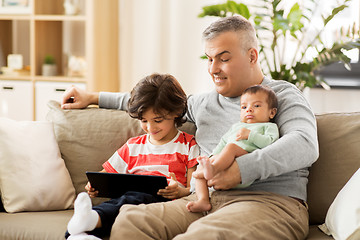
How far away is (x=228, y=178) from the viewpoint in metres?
1.69

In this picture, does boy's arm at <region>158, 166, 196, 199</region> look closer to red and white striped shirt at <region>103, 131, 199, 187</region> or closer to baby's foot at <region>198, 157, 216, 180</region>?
red and white striped shirt at <region>103, 131, 199, 187</region>

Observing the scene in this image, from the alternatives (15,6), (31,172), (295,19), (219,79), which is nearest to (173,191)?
(219,79)

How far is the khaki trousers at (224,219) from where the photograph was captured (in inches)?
59.6

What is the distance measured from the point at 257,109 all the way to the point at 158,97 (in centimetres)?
42

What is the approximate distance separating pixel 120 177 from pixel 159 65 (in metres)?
2.33

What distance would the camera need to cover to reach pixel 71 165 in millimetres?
2197

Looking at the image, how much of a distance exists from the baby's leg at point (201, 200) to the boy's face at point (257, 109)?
0.28 meters

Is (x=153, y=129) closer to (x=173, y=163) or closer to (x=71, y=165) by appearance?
(x=173, y=163)

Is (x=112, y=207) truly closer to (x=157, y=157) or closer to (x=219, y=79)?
(x=157, y=157)

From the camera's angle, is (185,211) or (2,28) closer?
(185,211)

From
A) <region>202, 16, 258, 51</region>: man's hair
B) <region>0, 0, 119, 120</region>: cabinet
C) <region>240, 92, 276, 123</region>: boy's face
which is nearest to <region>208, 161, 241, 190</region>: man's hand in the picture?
<region>240, 92, 276, 123</region>: boy's face

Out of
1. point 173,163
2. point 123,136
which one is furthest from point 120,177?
point 123,136

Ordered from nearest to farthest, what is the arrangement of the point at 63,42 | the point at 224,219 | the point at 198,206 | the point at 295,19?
the point at 224,219 → the point at 198,206 → the point at 295,19 → the point at 63,42

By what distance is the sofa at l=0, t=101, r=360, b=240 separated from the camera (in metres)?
1.89
